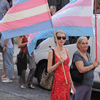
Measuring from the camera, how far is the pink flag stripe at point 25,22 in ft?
13.5

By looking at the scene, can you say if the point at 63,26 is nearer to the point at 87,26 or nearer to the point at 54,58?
the point at 87,26

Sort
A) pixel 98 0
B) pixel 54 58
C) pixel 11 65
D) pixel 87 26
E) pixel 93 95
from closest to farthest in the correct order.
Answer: pixel 54 58 < pixel 87 26 < pixel 93 95 < pixel 11 65 < pixel 98 0

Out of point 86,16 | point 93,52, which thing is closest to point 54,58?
point 86,16

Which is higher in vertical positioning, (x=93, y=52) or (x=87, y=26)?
(x=87, y=26)

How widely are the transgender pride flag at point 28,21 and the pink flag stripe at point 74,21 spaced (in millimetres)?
379

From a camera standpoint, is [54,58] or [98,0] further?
[98,0]

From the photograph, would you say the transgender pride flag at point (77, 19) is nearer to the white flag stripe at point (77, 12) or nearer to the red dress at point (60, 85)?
the white flag stripe at point (77, 12)

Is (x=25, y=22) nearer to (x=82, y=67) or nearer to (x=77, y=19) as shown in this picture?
(x=77, y=19)

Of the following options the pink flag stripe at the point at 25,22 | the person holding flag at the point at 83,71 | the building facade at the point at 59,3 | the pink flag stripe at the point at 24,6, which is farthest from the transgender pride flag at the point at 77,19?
the building facade at the point at 59,3

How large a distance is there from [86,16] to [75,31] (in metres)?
0.33

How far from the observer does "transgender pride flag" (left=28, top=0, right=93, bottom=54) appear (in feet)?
14.0

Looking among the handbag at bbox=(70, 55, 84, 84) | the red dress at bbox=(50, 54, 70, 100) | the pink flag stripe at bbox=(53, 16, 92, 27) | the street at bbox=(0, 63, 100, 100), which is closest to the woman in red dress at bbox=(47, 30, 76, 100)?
the red dress at bbox=(50, 54, 70, 100)

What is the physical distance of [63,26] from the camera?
14.4 ft

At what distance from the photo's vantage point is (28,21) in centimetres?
413
